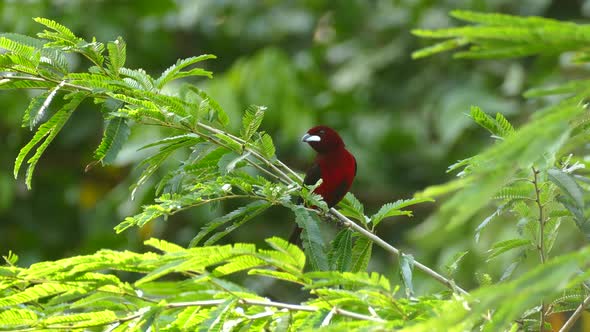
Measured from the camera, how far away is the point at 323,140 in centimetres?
466

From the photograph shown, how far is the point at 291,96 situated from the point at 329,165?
10.8 ft

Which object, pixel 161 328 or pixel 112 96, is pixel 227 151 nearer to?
pixel 112 96

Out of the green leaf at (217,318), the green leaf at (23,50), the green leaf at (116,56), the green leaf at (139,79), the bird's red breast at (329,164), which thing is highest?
the green leaf at (23,50)

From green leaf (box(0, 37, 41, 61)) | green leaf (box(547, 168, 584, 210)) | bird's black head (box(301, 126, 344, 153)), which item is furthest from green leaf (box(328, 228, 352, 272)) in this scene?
bird's black head (box(301, 126, 344, 153))

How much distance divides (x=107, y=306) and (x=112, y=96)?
22.7 inches

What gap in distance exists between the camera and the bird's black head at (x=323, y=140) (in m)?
4.64

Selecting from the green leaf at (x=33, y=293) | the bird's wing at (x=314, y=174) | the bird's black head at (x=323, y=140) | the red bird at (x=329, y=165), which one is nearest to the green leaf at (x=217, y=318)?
the green leaf at (x=33, y=293)

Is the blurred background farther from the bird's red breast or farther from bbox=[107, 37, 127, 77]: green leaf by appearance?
bbox=[107, 37, 127, 77]: green leaf

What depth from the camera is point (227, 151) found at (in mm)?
2670

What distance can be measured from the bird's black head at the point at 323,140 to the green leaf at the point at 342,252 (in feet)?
6.42

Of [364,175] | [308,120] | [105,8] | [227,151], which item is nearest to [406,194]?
[364,175]

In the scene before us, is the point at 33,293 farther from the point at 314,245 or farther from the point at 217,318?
the point at 314,245

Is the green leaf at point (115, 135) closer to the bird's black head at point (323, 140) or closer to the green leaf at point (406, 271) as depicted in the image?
the green leaf at point (406, 271)

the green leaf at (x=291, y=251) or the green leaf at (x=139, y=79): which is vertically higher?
the green leaf at (x=139, y=79)
